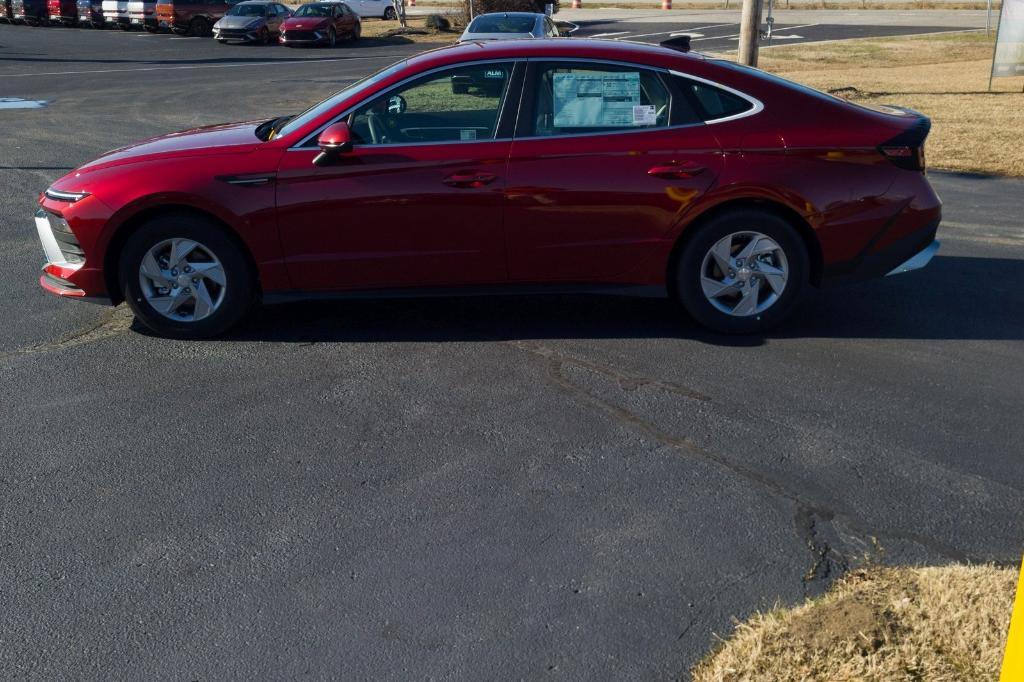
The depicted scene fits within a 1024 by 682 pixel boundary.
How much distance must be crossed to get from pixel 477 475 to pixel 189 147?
2935mm

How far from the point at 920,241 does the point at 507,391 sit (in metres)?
2.67

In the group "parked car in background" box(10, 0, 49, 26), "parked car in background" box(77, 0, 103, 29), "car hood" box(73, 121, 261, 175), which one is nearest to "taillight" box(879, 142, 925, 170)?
"car hood" box(73, 121, 261, 175)

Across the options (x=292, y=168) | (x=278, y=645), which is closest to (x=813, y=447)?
(x=278, y=645)

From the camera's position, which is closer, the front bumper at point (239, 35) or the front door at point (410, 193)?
the front door at point (410, 193)

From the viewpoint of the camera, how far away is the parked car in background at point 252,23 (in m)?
34.8

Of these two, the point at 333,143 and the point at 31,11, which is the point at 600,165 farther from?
the point at 31,11

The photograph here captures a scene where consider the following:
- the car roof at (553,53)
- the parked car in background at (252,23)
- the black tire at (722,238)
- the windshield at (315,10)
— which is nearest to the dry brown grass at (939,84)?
the black tire at (722,238)

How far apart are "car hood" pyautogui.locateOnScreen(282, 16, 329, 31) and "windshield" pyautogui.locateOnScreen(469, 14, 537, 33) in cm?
1368

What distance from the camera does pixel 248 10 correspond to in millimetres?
35688

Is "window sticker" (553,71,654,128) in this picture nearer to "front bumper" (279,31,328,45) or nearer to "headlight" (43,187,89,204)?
"headlight" (43,187,89,204)

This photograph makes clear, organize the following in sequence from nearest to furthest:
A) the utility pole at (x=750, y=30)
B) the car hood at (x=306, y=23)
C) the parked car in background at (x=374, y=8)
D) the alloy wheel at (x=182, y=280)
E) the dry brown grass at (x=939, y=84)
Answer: the alloy wheel at (x=182, y=280) → the dry brown grass at (x=939, y=84) → the utility pole at (x=750, y=30) → the car hood at (x=306, y=23) → the parked car in background at (x=374, y=8)

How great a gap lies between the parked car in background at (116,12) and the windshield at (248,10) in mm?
6027

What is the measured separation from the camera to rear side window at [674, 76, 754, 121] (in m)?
6.15

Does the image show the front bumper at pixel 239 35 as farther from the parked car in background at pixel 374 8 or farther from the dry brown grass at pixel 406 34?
the parked car in background at pixel 374 8
